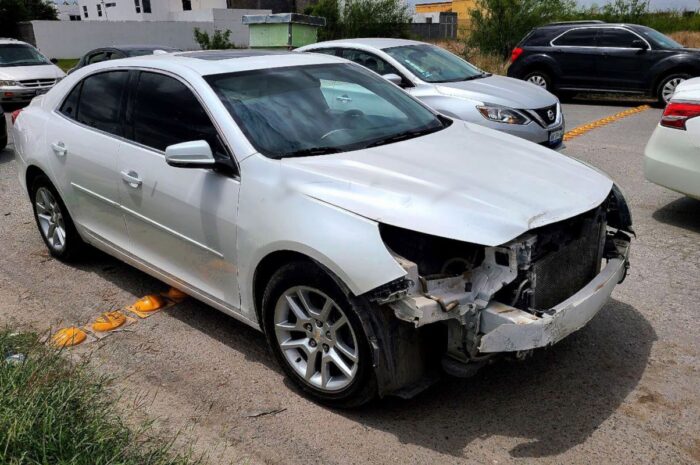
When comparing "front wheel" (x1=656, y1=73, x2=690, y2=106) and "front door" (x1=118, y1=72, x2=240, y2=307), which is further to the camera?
"front wheel" (x1=656, y1=73, x2=690, y2=106)

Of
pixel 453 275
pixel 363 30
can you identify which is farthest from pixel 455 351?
pixel 363 30

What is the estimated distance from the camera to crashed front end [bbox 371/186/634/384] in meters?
2.87

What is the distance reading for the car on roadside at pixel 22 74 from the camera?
14219mm

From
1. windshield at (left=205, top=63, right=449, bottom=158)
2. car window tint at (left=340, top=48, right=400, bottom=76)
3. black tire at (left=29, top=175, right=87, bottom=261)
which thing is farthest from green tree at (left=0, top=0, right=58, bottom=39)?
windshield at (left=205, top=63, right=449, bottom=158)

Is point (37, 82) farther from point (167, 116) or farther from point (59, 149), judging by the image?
point (167, 116)

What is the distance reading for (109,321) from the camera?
432 centimetres

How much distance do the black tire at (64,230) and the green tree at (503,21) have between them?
1798 cm

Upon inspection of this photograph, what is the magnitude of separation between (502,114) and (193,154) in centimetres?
517

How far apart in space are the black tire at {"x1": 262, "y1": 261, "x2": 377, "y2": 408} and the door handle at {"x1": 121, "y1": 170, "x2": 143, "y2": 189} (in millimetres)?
1253

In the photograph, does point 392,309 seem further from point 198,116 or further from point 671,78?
point 671,78

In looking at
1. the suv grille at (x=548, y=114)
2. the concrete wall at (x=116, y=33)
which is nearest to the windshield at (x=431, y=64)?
the suv grille at (x=548, y=114)

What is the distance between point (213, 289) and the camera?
378 cm

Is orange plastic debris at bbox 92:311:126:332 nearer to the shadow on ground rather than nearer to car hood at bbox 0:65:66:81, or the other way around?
the shadow on ground

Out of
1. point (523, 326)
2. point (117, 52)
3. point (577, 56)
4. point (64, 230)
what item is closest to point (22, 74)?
point (117, 52)
